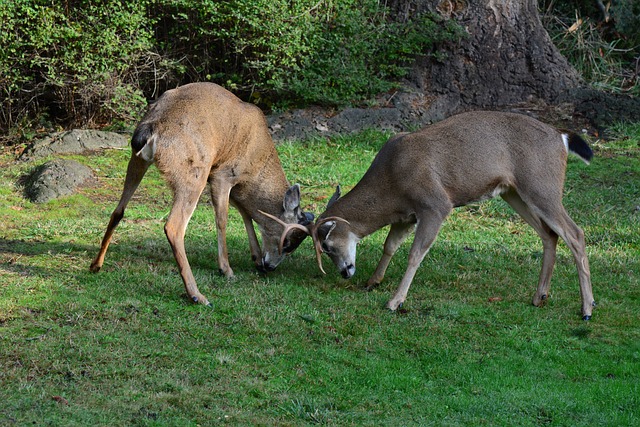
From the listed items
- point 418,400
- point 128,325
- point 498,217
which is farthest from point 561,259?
point 128,325

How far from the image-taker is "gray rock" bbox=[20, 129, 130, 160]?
12953 mm

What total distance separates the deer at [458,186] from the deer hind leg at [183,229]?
1111 mm

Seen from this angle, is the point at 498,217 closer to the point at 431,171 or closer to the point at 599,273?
the point at 599,273

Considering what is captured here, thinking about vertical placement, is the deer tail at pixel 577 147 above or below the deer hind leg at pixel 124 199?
above

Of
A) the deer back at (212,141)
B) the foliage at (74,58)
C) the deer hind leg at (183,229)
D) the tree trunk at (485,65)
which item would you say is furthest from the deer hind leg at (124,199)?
the tree trunk at (485,65)

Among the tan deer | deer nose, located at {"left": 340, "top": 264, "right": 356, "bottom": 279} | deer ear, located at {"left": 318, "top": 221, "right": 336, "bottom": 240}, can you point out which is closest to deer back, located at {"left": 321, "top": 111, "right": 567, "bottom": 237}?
deer ear, located at {"left": 318, "top": 221, "right": 336, "bottom": 240}

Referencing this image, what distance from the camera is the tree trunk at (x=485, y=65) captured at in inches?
→ 583

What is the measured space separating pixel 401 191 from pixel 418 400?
9.24 ft

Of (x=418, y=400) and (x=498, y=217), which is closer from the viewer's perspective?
(x=418, y=400)

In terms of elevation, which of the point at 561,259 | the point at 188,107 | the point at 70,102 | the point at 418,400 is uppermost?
the point at 188,107

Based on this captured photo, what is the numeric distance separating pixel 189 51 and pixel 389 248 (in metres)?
6.70

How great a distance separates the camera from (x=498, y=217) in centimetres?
1121

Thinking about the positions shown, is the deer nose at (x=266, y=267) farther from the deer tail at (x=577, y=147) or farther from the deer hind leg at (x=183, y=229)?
the deer tail at (x=577, y=147)

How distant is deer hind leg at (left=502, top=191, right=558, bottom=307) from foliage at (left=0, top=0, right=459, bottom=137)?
5.76 m
